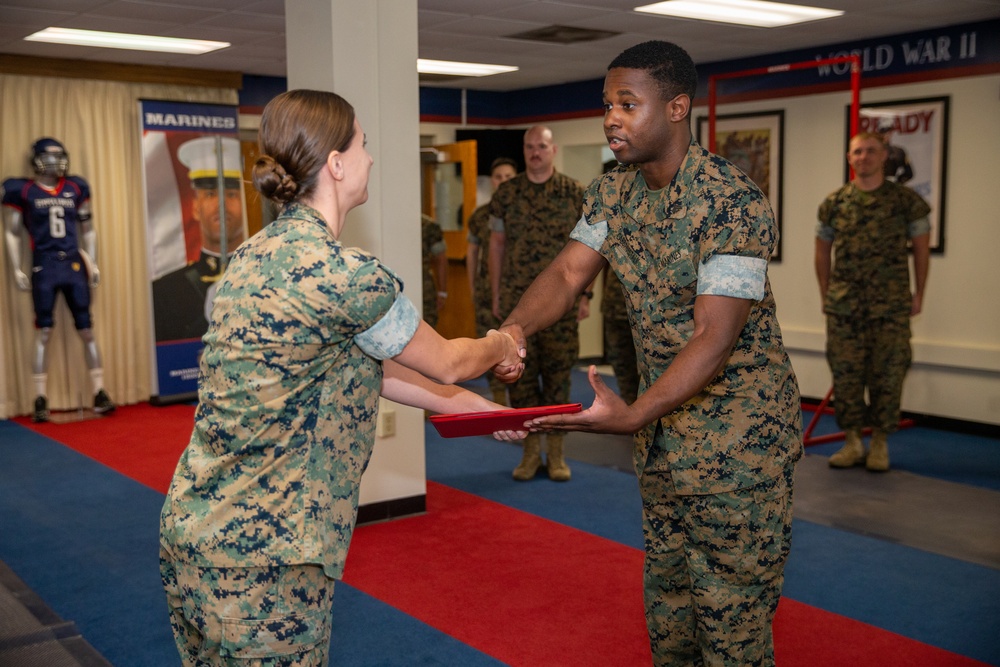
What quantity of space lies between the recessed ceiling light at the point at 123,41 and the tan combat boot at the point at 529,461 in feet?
12.9

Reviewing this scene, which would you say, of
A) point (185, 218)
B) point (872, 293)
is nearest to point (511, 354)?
point (872, 293)

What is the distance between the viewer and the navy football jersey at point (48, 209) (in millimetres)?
7691

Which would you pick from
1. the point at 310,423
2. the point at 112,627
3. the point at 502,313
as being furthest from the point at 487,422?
the point at 502,313

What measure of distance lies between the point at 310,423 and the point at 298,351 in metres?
0.14

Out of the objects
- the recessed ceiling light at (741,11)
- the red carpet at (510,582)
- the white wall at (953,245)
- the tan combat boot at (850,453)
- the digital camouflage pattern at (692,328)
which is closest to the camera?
the digital camouflage pattern at (692,328)

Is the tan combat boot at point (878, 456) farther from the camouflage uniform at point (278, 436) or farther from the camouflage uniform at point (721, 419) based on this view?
the camouflage uniform at point (278, 436)

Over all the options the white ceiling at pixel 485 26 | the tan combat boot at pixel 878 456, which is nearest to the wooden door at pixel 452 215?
the white ceiling at pixel 485 26

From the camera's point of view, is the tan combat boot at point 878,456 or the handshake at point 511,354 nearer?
the handshake at point 511,354

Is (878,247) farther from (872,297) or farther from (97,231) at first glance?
(97,231)

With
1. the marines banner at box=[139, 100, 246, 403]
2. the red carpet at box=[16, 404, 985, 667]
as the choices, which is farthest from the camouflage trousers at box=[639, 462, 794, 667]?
the marines banner at box=[139, 100, 246, 403]

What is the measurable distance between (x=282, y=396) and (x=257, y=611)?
0.38m

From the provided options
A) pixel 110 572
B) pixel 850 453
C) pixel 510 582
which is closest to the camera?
pixel 510 582

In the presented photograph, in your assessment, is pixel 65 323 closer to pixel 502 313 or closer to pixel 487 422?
pixel 502 313

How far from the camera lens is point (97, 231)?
845 cm
